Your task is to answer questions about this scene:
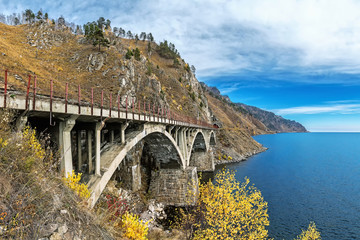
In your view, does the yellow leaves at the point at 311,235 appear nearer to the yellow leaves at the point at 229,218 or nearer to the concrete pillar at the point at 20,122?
the yellow leaves at the point at 229,218

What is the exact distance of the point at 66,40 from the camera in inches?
2530

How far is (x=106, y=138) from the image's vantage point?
14703 millimetres

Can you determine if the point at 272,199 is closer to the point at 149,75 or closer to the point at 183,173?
the point at 183,173

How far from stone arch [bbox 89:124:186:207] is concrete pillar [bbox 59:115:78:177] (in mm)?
2041

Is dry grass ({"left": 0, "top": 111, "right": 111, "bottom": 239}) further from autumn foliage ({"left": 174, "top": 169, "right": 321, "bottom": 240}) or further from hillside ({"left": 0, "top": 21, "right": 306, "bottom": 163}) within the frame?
hillside ({"left": 0, "top": 21, "right": 306, "bottom": 163})

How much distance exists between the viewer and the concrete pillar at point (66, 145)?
8281mm

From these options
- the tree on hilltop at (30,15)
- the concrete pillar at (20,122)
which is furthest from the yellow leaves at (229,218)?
the tree on hilltop at (30,15)

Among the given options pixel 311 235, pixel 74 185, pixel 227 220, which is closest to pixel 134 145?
pixel 74 185

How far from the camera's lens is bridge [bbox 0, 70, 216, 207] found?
7.83m

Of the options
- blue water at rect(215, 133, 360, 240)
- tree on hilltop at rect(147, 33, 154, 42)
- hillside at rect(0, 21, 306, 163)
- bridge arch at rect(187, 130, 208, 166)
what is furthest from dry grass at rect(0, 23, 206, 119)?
tree on hilltop at rect(147, 33, 154, 42)

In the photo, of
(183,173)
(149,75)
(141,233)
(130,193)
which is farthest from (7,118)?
(149,75)

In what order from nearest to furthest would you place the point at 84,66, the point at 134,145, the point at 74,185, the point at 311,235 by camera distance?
the point at 74,185 < the point at 134,145 < the point at 311,235 < the point at 84,66

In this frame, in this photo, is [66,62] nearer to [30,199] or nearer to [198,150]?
[198,150]

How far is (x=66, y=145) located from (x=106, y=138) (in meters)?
6.30
